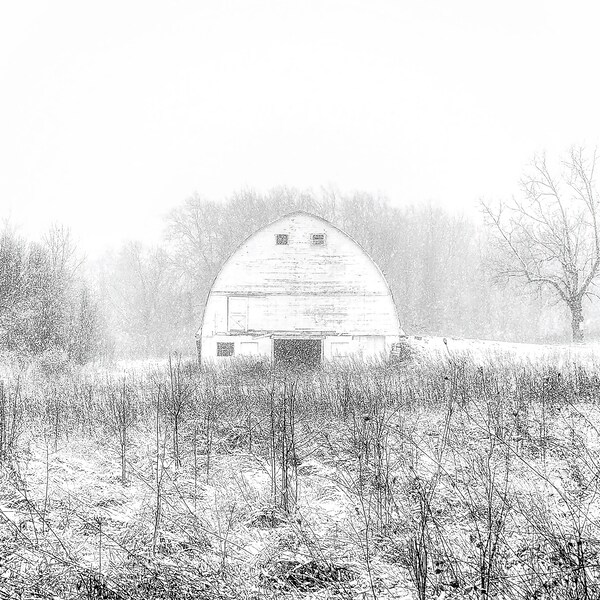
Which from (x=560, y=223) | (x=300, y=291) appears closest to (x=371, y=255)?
(x=560, y=223)

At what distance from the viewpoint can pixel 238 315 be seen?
1005 inches

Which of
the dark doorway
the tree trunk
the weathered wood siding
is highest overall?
the weathered wood siding

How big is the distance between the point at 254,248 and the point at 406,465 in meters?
19.4

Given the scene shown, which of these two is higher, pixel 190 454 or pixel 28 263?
pixel 28 263

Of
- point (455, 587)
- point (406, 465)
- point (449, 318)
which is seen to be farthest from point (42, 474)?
point (449, 318)

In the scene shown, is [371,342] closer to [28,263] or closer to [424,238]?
[28,263]

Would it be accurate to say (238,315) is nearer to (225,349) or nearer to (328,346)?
(225,349)

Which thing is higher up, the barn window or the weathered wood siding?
the weathered wood siding

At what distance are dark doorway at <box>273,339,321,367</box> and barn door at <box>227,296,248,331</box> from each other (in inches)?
65.6

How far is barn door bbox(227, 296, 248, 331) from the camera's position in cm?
2547

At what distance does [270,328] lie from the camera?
25469 millimetres

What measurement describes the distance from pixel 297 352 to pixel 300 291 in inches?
153

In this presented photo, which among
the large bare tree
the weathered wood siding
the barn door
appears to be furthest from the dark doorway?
the large bare tree

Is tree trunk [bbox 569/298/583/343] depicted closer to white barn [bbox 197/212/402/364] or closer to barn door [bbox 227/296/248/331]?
white barn [bbox 197/212/402/364]
